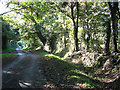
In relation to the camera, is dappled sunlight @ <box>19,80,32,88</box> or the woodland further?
the woodland

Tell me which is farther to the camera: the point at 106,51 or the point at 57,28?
the point at 57,28

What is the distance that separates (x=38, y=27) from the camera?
78.8 ft

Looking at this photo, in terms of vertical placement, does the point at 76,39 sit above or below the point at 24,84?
above

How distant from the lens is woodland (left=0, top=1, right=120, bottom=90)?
775 cm

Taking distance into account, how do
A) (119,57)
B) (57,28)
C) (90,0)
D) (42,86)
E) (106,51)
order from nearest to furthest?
(42,86), (119,57), (106,51), (90,0), (57,28)

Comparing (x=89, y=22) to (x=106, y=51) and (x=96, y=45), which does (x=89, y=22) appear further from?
(x=106, y=51)

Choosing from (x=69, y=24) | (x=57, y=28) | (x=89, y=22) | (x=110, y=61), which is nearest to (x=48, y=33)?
(x=57, y=28)

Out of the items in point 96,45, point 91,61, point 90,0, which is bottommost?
point 91,61

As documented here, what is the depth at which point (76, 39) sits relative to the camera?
17.1 meters

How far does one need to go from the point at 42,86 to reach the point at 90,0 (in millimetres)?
12539

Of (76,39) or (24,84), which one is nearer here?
(24,84)

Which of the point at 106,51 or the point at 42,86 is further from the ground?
the point at 106,51

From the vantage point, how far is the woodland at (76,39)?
25.4 ft

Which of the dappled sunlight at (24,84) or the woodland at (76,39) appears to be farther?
the woodland at (76,39)
